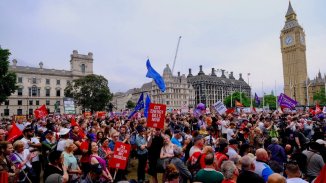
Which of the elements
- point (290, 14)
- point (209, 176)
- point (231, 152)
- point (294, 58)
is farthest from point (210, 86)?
point (209, 176)

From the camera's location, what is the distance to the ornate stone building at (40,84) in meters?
80.8

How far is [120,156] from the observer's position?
665 cm

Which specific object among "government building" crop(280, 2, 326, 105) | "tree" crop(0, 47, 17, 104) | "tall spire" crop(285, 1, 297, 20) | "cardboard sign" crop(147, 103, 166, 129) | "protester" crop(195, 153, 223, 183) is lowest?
"protester" crop(195, 153, 223, 183)

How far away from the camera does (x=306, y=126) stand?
12.9 m

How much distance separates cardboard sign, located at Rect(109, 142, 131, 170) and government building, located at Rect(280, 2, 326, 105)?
11297cm

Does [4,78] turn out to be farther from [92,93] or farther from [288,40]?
[288,40]

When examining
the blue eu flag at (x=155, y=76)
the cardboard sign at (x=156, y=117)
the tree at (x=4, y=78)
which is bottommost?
the cardboard sign at (x=156, y=117)

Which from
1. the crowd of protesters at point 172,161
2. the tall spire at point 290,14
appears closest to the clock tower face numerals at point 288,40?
the tall spire at point 290,14

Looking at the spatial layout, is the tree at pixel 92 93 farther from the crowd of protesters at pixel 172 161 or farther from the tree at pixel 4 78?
the crowd of protesters at pixel 172 161

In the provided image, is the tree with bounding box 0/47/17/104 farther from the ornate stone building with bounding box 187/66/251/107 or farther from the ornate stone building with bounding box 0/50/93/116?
the ornate stone building with bounding box 187/66/251/107

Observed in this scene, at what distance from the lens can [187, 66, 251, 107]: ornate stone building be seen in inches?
4948

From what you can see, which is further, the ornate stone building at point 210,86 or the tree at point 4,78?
the ornate stone building at point 210,86

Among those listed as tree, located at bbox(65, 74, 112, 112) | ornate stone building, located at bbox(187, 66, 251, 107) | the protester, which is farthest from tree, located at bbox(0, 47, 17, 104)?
ornate stone building, located at bbox(187, 66, 251, 107)

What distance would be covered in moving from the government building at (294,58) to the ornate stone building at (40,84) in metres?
78.5
